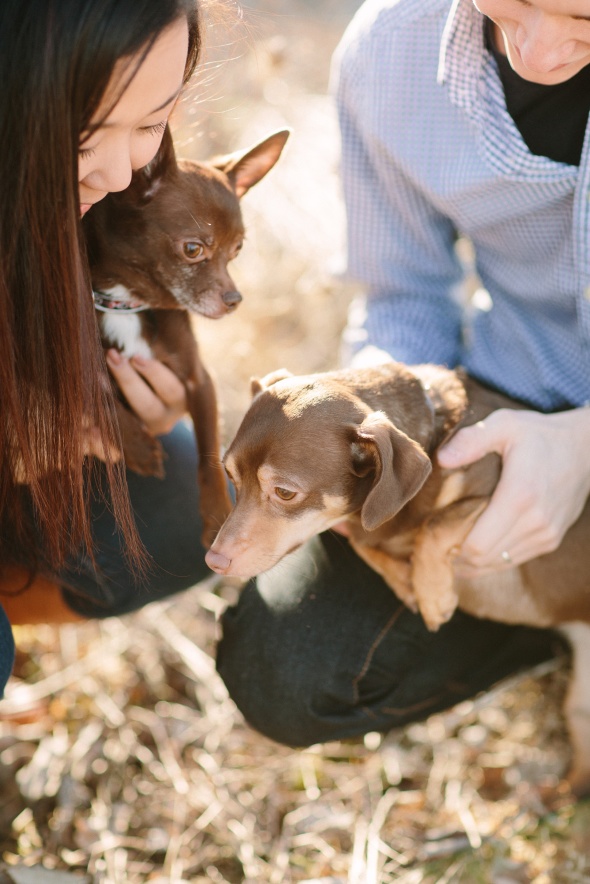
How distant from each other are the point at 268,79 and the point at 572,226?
4433 millimetres

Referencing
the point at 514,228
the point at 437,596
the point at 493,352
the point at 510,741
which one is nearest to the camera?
the point at 437,596

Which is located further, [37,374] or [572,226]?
[572,226]

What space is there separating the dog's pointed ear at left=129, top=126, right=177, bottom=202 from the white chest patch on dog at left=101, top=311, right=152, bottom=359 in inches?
15.2

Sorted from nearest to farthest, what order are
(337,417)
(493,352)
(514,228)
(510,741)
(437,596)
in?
(337,417), (437,596), (514,228), (493,352), (510,741)

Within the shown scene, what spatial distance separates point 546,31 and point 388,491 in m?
1.20

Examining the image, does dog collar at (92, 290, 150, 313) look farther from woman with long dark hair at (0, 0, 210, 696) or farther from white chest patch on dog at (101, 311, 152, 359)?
woman with long dark hair at (0, 0, 210, 696)

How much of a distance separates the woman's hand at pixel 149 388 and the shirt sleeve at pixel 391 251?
2.54 feet

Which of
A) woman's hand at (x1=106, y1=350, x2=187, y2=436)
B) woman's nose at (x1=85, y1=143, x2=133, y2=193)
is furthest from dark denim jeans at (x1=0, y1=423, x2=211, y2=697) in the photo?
woman's nose at (x1=85, y1=143, x2=133, y2=193)

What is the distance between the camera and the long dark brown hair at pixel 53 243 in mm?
1656

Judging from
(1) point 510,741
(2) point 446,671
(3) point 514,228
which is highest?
(3) point 514,228

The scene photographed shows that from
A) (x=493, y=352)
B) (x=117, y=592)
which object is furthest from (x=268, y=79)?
(x=117, y=592)

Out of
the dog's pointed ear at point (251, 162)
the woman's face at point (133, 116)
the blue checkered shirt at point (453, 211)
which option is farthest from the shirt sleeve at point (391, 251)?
the woman's face at point (133, 116)

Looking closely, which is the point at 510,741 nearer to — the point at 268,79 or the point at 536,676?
the point at 536,676

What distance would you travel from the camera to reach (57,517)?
2.24 metres
